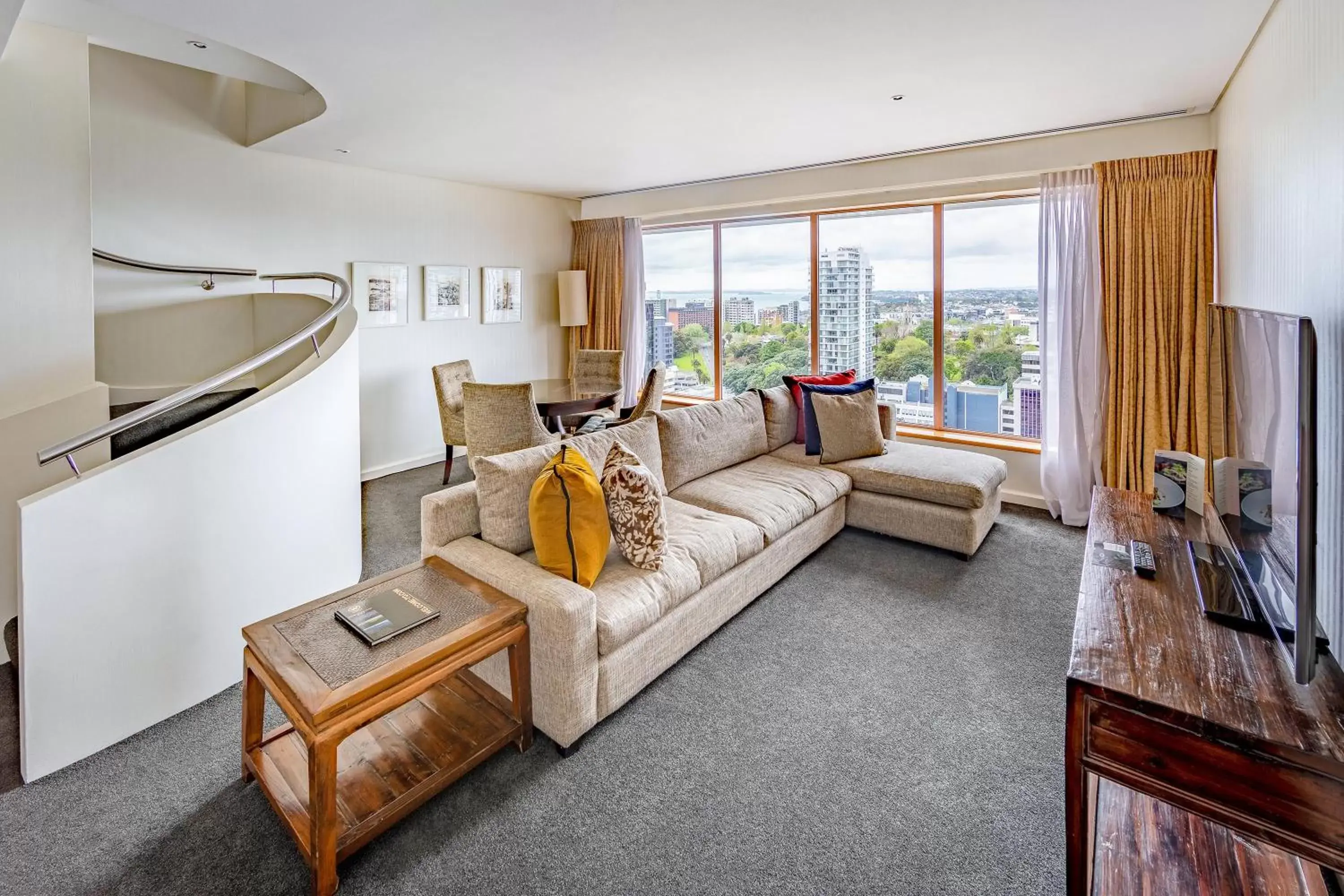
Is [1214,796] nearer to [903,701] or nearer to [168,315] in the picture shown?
[903,701]

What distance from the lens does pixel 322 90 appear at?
3.17 m

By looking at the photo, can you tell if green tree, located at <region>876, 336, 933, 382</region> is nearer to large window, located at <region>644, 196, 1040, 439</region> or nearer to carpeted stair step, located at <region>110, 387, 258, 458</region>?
large window, located at <region>644, 196, 1040, 439</region>

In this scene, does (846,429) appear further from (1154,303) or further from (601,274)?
(601,274)

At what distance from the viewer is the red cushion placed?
4461mm

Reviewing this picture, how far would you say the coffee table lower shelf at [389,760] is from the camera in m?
1.68

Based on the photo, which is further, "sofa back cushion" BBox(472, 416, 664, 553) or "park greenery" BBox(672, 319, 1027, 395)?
"park greenery" BBox(672, 319, 1027, 395)

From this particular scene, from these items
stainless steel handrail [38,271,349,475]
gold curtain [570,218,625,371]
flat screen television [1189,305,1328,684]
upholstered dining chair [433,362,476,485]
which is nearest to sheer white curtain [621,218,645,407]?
gold curtain [570,218,625,371]

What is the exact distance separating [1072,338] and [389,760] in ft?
14.4

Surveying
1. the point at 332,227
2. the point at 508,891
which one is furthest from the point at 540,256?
the point at 508,891

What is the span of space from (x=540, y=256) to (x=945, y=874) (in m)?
6.11

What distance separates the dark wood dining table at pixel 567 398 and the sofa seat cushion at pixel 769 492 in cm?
149

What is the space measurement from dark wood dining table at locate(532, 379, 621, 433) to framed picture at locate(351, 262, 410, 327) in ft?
4.23

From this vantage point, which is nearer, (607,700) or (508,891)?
(508,891)

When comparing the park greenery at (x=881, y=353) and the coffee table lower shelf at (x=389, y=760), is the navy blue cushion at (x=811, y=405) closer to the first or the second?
the park greenery at (x=881, y=353)
